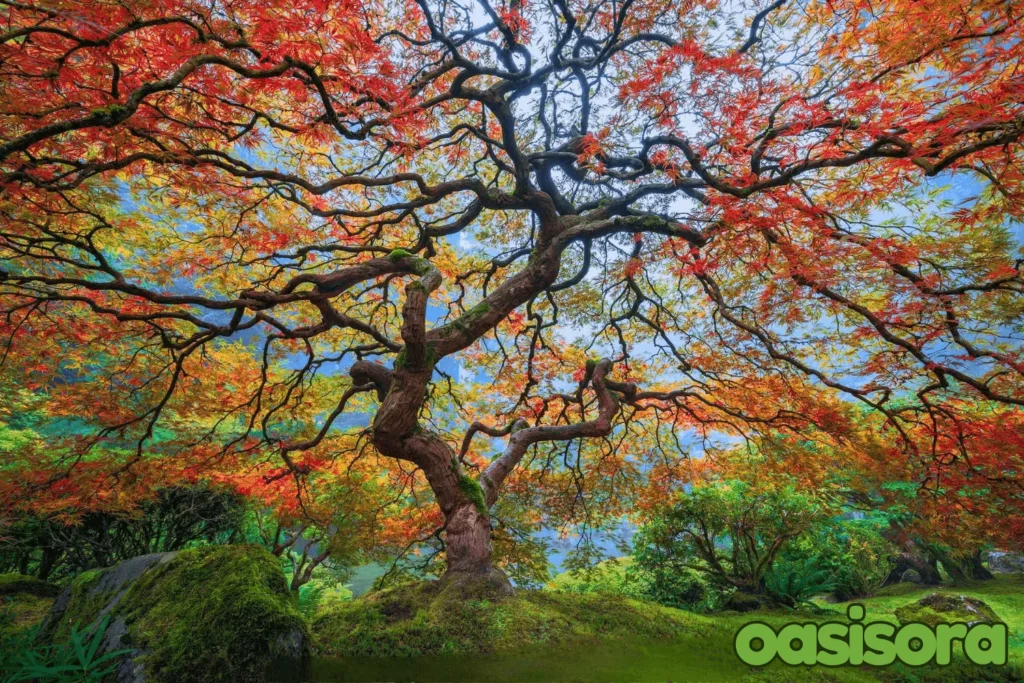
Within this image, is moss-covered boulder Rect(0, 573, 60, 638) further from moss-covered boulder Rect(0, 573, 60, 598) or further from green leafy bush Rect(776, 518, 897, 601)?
green leafy bush Rect(776, 518, 897, 601)

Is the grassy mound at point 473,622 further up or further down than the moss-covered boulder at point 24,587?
further up

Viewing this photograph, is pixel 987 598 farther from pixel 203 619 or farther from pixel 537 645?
pixel 203 619

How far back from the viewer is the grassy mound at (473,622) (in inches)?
126

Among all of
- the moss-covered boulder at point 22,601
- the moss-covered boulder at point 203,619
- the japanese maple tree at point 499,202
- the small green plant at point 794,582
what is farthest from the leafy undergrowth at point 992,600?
the moss-covered boulder at point 22,601

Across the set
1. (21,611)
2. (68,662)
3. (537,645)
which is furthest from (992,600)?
(21,611)

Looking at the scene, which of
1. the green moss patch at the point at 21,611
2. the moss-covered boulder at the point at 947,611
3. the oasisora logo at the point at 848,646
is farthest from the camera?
the moss-covered boulder at the point at 947,611

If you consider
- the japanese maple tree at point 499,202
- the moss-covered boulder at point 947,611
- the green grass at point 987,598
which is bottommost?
the green grass at point 987,598

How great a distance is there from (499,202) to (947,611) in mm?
7207

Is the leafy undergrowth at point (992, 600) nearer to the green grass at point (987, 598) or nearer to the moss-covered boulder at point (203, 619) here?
the green grass at point (987, 598)

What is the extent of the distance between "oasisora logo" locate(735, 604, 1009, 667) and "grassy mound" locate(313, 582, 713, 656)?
73 centimetres

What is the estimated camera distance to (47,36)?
311cm

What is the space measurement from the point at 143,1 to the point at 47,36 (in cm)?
81

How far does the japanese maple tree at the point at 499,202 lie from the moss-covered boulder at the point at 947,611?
56.0 inches

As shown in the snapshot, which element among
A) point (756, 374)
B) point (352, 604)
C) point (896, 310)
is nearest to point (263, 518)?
point (352, 604)
